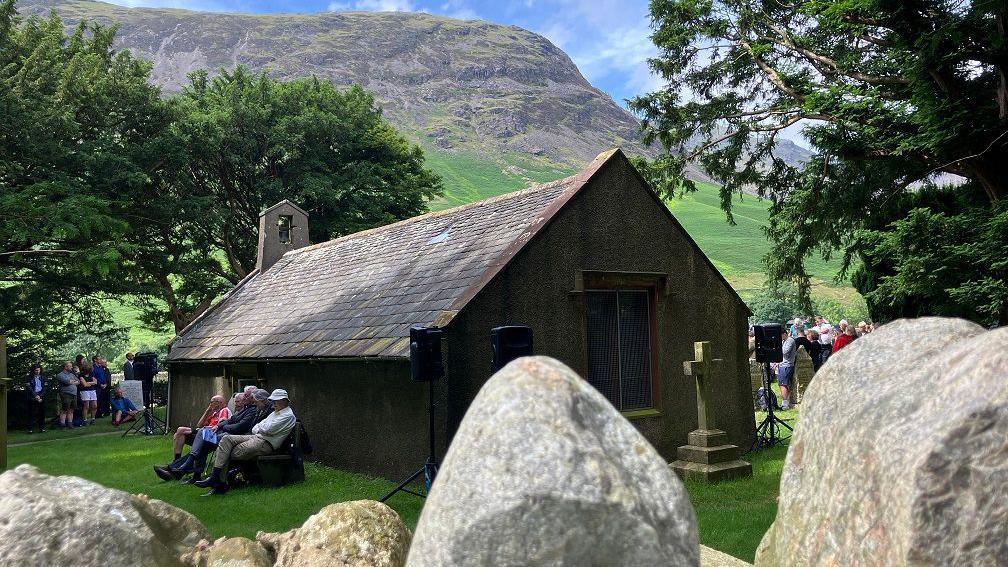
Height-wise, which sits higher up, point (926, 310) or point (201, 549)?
point (926, 310)


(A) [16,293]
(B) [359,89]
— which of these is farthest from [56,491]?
(B) [359,89]

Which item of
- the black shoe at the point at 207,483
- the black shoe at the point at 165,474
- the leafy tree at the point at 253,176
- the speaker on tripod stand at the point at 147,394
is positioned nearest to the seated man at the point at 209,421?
the black shoe at the point at 165,474

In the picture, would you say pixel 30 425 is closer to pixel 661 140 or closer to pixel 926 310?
pixel 661 140

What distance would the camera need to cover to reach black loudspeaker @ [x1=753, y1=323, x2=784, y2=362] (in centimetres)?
1200

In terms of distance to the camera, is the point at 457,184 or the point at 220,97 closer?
the point at 220,97

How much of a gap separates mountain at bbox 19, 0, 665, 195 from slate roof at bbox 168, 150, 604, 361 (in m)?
129

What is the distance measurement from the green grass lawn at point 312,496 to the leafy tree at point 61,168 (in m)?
6.24

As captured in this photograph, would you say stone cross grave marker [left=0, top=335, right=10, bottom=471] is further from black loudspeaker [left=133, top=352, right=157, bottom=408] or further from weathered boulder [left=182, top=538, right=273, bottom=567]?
black loudspeaker [left=133, top=352, right=157, bottom=408]

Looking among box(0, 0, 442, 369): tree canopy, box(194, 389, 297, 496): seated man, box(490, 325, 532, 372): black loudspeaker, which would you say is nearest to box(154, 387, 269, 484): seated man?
box(194, 389, 297, 496): seated man

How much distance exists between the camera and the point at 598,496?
2.66 meters

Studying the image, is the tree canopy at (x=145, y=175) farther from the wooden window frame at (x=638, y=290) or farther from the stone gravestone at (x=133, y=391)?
the wooden window frame at (x=638, y=290)

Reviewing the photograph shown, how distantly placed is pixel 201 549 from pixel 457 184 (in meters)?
108

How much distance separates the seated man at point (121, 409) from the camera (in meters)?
20.0

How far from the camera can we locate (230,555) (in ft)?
17.2
